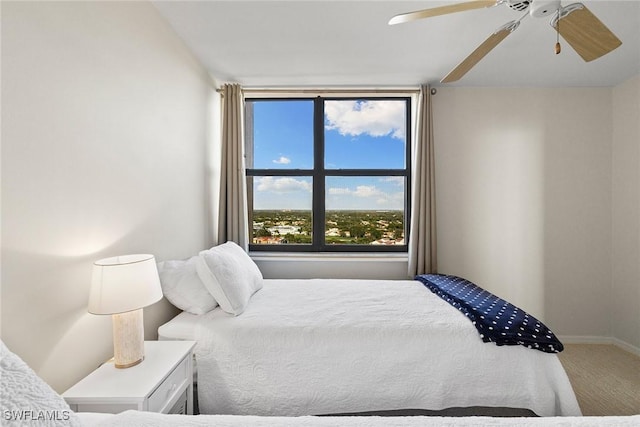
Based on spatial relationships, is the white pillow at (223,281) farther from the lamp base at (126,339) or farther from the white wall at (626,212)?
the white wall at (626,212)

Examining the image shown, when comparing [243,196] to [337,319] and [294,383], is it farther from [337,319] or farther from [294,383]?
[294,383]

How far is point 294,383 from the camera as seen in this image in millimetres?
1545

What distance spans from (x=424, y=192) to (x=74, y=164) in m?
2.64

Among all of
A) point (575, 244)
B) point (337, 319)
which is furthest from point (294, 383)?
point (575, 244)

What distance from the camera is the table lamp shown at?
120 centimetres

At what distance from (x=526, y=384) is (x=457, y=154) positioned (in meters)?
2.14

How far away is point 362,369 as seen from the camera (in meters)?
1.56

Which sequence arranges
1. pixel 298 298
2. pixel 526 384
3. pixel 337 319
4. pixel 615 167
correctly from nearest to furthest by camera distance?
pixel 526 384
pixel 337 319
pixel 298 298
pixel 615 167

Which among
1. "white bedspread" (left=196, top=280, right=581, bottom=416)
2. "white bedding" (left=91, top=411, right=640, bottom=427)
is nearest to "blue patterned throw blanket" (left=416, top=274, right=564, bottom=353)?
"white bedspread" (left=196, top=280, right=581, bottom=416)

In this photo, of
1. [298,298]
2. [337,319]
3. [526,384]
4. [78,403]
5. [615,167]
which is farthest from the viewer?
[615,167]

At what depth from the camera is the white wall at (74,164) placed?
1.04 metres

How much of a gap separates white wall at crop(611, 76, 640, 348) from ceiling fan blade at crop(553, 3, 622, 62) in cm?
193

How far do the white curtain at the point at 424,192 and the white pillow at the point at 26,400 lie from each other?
105 inches

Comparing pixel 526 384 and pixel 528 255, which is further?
pixel 528 255
